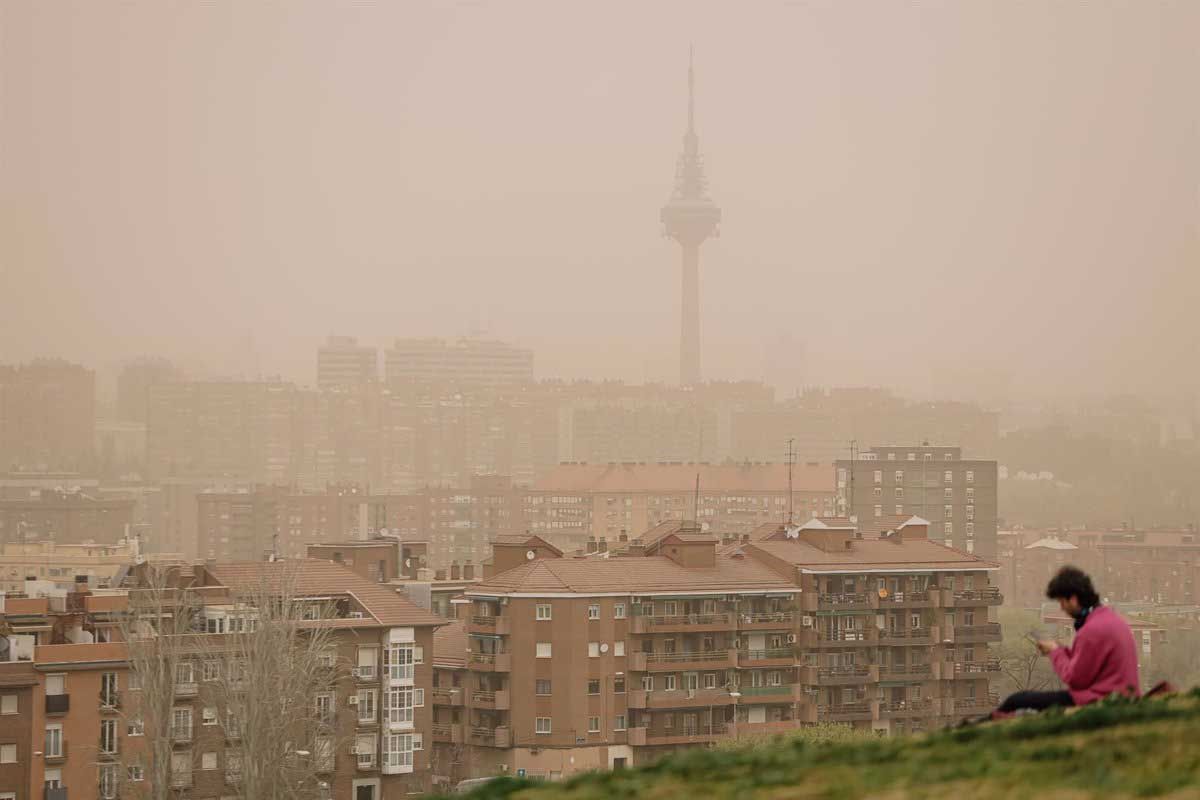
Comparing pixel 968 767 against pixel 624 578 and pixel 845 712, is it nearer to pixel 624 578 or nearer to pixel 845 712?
pixel 624 578

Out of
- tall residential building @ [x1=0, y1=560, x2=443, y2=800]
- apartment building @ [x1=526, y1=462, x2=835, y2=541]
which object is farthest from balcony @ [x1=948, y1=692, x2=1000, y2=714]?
apartment building @ [x1=526, y1=462, x2=835, y2=541]

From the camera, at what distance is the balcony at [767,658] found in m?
43.0

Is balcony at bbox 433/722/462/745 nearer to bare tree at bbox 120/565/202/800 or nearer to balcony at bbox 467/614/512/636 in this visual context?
balcony at bbox 467/614/512/636

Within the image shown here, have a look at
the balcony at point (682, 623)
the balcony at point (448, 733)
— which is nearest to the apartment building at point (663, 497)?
the balcony at point (682, 623)

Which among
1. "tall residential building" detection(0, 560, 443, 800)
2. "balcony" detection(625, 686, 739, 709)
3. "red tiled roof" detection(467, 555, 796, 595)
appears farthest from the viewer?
"red tiled roof" detection(467, 555, 796, 595)

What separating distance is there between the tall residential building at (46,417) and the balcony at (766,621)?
420ft

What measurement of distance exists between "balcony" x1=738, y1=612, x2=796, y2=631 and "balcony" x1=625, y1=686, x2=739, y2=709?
1.50 m

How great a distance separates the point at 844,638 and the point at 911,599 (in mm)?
1802

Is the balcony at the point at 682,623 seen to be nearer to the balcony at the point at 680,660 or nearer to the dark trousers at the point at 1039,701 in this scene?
the balcony at the point at 680,660

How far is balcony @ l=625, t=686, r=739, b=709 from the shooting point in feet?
136

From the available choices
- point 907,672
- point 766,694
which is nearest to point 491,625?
point 766,694

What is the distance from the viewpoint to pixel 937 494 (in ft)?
318

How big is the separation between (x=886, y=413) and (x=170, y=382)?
183 feet

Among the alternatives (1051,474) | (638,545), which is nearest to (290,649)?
(638,545)
